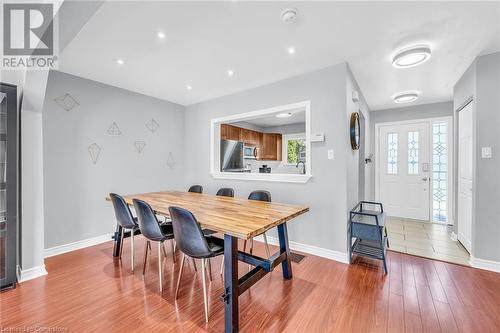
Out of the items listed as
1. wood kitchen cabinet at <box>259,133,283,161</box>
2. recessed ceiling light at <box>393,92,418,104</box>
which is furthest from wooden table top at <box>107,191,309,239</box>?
wood kitchen cabinet at <box>259,133,283,161</box>

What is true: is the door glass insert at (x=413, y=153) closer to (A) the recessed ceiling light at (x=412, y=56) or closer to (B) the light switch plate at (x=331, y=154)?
(A) the recessed ceiling light at (x=412, y=56)

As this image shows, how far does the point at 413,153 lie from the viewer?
4730 mm

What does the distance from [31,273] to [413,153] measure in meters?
6.48

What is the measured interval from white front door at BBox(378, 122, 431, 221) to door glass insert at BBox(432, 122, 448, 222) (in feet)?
0.41

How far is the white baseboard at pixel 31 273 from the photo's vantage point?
227 centimetres

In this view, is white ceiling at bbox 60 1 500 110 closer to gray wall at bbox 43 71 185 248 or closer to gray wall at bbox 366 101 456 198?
gray wall at bbox 43 71 185 248

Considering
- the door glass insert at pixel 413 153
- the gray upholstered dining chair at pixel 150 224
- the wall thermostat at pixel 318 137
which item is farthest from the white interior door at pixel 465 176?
the gray upholstered dining chair at pixel 150 224

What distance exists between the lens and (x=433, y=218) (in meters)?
4.57

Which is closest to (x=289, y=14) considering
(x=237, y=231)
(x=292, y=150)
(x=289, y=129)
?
(x=237, y=231)

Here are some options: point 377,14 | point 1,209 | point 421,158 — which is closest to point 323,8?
point 377,14

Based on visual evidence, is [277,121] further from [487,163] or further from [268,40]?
[487,163]

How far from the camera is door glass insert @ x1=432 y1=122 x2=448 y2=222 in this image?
446cm

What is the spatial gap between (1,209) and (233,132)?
3.86 metres

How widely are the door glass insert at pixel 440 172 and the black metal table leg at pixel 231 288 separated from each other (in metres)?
4.90
